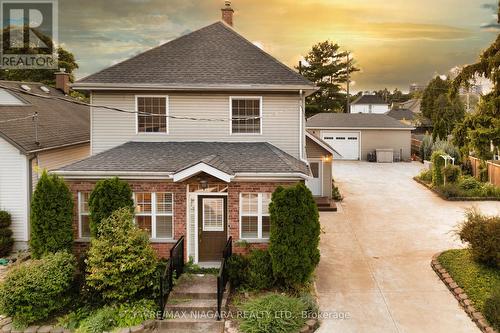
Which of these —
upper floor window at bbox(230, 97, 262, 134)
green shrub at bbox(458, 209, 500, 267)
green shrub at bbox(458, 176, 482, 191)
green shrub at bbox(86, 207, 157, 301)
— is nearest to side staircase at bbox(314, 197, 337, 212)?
upper floor window at bbox(230, 97, 262, 134)

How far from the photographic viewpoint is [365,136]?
1356 inches

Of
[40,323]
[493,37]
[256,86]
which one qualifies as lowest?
[40,323]

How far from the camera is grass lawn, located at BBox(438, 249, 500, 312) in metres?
9.69

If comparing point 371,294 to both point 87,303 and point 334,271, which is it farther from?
point 87,303

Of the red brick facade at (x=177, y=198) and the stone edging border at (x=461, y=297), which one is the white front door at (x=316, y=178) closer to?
the stone edging border at (x=461, y=297)

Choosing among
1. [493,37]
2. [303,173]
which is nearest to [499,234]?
[303,173]

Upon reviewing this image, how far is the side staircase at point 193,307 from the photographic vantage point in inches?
358

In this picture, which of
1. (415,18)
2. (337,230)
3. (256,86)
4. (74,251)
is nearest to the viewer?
(74,251)

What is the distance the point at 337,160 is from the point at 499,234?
24.2 meters

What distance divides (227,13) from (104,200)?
34.7ft

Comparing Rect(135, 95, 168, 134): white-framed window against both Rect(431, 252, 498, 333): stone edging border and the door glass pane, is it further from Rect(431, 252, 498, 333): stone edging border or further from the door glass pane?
Rect(431, 252, 498, 333): stone edging border

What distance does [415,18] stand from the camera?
2388 cm

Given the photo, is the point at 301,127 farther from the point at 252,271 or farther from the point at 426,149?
the point at 426,149

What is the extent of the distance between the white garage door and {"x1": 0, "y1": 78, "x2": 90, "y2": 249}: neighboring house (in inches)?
811
